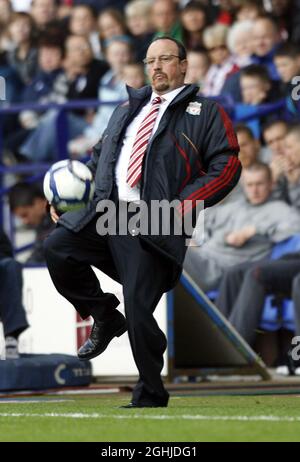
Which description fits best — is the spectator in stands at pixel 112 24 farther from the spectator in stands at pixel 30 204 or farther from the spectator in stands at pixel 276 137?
the spectator in stands at pixel 276 137

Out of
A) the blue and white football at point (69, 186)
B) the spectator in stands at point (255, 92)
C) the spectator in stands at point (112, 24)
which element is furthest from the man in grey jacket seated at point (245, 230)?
the blue and white football at point (69, 186)

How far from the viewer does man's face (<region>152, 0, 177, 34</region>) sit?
16031 mm

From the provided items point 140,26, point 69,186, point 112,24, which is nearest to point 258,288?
point 140,26

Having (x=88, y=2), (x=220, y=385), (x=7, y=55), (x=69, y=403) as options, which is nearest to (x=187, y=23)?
(x=88, y=2)

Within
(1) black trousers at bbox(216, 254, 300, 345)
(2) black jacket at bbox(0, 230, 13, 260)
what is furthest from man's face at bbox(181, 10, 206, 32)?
(2) black jacket at bbox(0, 230, 13, 260)

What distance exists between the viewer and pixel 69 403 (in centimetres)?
906

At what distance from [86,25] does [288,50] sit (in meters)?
4.57

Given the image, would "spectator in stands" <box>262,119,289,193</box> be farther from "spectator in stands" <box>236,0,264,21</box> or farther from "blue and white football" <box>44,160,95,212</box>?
"blue and white football" <box>44,160,95,212</box>

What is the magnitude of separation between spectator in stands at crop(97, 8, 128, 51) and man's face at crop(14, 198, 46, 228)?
337 cm

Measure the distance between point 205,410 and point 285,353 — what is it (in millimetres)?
5669

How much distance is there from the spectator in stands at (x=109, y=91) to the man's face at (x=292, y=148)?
10.3ft

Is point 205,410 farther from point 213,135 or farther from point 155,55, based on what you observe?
point 155,55

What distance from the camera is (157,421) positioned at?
6773 mm

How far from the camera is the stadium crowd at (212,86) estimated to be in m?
13.4
